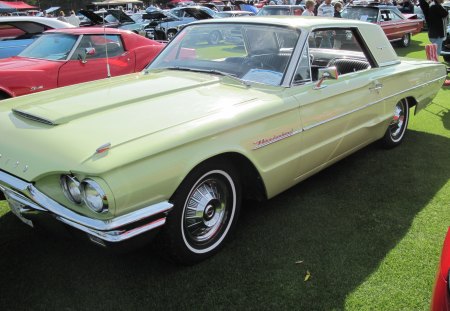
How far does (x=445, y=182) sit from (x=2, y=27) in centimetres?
816

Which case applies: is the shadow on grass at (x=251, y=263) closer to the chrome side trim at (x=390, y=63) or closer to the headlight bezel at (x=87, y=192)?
the headlight bezel at (x=87, y=192)

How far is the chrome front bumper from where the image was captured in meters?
2.13

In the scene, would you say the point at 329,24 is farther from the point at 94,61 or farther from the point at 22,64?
the point at 22,64

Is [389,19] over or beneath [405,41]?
over

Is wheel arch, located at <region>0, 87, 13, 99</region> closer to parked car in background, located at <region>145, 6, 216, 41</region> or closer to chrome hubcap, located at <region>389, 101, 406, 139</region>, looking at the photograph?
chrome hubcap, located at <region>389, 101, 406, 139</region>

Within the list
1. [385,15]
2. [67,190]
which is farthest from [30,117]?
[385,15]

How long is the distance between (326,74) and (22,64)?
14.6ft

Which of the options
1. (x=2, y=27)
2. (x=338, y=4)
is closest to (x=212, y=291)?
(x=2, y=27)

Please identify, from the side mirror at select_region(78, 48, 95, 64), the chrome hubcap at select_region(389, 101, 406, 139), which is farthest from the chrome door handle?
the side mirror at select_region(78, 48, 95, 64)

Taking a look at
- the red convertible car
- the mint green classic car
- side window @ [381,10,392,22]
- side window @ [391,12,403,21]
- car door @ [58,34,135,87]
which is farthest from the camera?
side window @ [391,12,403,21]

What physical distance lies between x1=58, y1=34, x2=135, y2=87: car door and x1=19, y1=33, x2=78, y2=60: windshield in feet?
0.49

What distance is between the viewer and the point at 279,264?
277 cm

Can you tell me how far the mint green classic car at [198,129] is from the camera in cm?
Answer: 220

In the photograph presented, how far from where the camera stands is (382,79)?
409 centimetres
